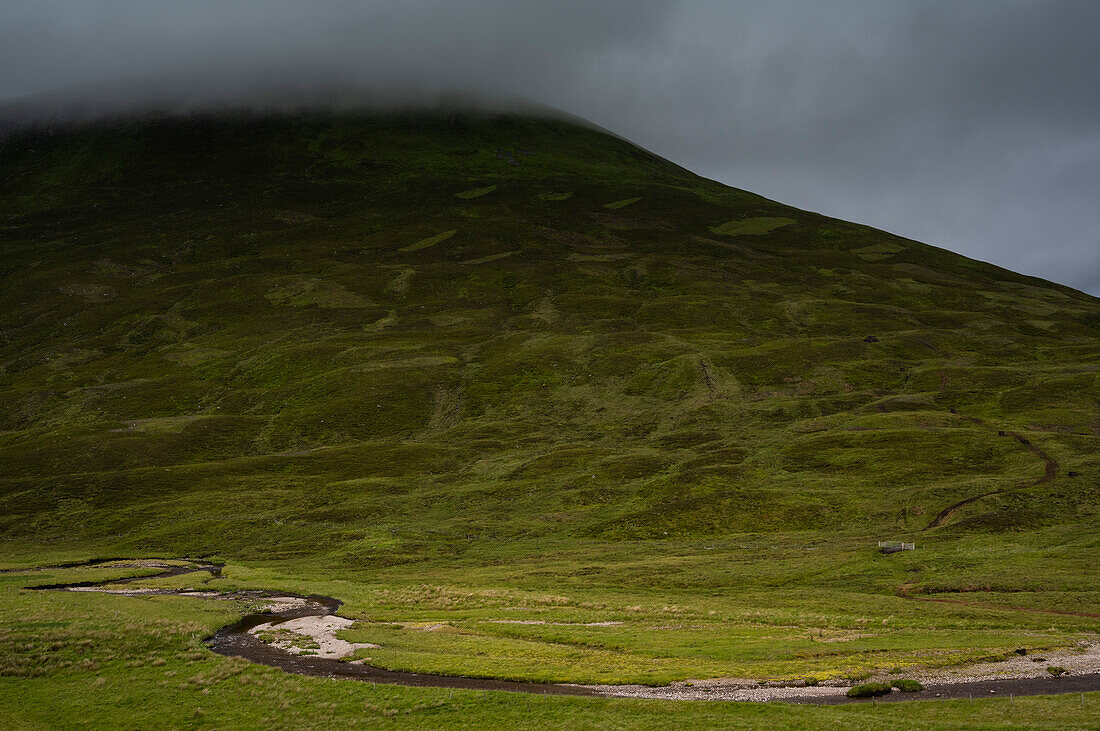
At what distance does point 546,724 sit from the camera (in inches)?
1299

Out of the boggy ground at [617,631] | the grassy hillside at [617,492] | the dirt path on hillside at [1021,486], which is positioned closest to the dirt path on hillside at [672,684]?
the boggy ground at [617,631]

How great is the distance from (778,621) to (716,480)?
60170mm

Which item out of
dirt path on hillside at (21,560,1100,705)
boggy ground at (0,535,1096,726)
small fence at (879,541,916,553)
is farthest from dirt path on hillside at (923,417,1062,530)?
dirt path on hillside at (21,560,1100,705)

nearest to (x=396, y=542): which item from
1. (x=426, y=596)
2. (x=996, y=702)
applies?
(x=426, y=596)

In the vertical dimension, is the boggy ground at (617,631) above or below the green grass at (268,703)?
below

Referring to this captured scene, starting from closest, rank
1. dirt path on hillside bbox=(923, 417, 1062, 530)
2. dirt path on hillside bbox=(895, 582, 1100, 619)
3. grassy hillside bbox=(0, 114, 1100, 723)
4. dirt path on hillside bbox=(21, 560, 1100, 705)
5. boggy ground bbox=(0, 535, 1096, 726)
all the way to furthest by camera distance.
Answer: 1. dirt path on hillside bbox=(21, 560, 1100, 705)
2. boggy ground bbox=(0, 535, 1096, 726)
3. dirt path on hillside bbox=(895, 582, 1100, 619)
4. grassy hillside bbox=(0, 114, 1100, 723)
5. dirt path on hillside bbox=(923, 417, 1062, 530)

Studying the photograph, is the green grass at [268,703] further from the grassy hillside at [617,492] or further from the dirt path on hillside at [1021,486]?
the dirt path on hillside at [1021,486]

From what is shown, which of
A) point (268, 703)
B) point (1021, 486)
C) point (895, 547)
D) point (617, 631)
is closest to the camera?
point (268, 703)

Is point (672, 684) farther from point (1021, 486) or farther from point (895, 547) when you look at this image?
point (1021, 486)

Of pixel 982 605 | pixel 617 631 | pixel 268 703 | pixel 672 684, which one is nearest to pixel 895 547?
pixel 982 605

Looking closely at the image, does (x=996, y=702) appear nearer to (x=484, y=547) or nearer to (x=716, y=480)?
(x=484, y=547)

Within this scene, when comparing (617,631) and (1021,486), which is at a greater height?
(1021,486)

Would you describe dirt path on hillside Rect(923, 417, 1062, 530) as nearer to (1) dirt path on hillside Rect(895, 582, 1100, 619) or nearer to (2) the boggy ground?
(2) the boggy ground

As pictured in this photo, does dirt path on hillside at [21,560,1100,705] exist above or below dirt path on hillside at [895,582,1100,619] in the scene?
above
